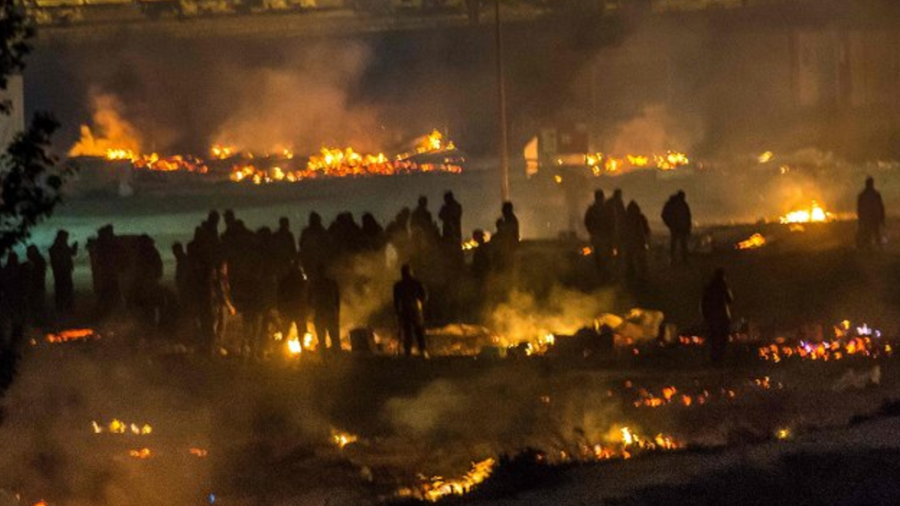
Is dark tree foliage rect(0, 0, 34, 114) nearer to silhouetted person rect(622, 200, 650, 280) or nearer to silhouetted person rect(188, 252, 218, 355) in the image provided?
silhouetted person rect(188, 252, 218, 355)

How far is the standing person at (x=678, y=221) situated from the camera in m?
24.1

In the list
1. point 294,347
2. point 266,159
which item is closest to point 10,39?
point 294,347

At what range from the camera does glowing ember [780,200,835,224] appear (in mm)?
31359

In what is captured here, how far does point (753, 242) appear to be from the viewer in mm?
26734

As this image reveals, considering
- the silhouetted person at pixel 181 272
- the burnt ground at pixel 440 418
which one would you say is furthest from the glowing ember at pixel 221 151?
the burnt ground at pixel 440 418

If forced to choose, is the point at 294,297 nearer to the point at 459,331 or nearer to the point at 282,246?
the point at 459,331

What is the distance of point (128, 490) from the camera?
13.7 meters

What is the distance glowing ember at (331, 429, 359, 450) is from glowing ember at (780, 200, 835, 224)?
16133 mm

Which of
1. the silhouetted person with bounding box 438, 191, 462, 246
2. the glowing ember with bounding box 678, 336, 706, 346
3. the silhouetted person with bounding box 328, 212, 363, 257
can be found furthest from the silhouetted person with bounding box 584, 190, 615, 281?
the glowing ember with bounding box 678, 336, 706, 346

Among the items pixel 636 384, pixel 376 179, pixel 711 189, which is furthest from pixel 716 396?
pixel 376 179

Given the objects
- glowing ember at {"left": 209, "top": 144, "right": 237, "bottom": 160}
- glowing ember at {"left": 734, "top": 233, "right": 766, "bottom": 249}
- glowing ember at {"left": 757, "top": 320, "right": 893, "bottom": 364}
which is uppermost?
glowing ember at {"left": 209, "top": 144, "right": 237, "bottom": 160}

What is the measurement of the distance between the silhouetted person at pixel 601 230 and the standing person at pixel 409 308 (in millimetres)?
4930

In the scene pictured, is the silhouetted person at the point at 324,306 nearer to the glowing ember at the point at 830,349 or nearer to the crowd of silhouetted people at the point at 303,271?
the crowd of silhouetted people at the point at 303,271

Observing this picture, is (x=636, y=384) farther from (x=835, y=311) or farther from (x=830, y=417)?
(x=835, y=311)
